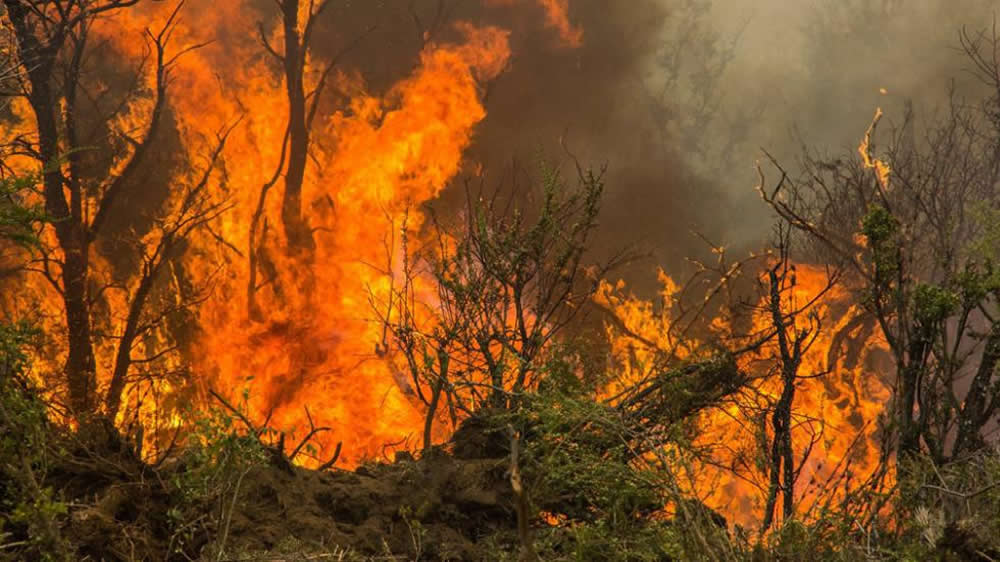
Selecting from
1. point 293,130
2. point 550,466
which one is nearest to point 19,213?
point 550,466

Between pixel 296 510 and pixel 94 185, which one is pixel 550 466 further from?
pixel 94 185

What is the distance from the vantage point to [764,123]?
20.5m

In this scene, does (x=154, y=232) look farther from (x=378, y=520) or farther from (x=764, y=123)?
(x=764, y=123)

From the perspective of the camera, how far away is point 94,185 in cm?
1295

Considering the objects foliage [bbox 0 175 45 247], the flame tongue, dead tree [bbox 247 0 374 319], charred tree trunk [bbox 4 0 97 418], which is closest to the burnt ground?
foliage [bbox 0 175 45 247]

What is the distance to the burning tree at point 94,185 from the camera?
10555mm

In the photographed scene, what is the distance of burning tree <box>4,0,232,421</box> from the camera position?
10.6 metres

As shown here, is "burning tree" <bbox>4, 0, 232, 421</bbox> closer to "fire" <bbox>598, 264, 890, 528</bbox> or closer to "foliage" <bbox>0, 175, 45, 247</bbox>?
"foliage" <bbox>0, 175, 45, 247</bbox>

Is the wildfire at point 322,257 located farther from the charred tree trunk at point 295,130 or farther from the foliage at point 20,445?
the foliage at point 20,445

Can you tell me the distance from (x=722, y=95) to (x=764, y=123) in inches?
51.5

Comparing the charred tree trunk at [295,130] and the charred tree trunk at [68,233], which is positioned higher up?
the charred tree trunk at [295,130]

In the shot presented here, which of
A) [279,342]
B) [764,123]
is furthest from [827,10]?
[279,342]

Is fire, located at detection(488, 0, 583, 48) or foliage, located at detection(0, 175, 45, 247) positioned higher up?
fire, located at detection(488, 0, 583, 48)

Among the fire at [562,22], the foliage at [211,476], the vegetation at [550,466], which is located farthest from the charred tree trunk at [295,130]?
the foliage at [211,476]
